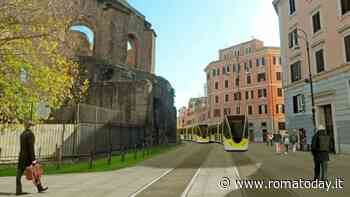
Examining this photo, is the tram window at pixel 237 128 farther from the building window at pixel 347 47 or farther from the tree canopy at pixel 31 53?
the tree canopy at pixel 31 53

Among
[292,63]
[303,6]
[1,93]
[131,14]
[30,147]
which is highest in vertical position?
[131,14]

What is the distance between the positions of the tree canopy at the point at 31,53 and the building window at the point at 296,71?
24.0m

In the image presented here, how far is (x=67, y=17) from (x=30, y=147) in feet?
24.8

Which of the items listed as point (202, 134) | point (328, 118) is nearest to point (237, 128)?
point (328, 118)

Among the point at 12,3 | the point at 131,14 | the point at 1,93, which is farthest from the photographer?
the point at 131,14

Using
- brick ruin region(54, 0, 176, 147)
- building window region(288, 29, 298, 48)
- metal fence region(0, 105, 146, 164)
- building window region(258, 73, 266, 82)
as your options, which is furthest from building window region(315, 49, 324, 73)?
building window region(258, 73, 266, 82)

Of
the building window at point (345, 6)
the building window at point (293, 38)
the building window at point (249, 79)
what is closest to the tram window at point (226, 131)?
the building window at point (293, 38)

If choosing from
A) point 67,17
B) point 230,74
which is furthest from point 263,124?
point 67,17

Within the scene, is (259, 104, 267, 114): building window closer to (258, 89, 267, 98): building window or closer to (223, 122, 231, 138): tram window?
(258, 89, 267, 98): building window

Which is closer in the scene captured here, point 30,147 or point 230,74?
point 30,147

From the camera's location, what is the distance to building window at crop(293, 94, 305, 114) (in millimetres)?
29953

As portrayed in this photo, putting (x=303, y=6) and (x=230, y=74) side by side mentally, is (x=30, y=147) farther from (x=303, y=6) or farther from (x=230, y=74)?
(x=230, y=74)

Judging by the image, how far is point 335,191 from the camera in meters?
8.87

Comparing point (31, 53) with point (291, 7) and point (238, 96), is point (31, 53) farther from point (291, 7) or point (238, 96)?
point (238, 96)
